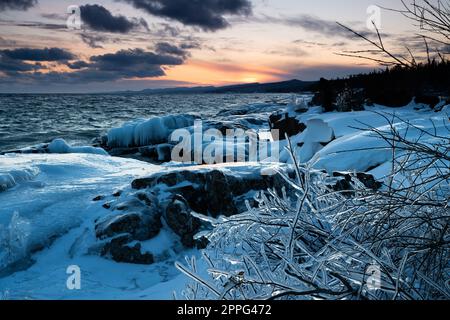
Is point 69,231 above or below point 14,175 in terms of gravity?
below

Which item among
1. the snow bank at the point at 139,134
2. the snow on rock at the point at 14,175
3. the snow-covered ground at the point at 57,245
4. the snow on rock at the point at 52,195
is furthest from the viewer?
the snow bank at the point at 139,134

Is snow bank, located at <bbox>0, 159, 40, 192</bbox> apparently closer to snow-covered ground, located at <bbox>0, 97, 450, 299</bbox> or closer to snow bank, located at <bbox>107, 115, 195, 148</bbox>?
snow-covered ground, located at <bbox>0, 97, 450, 299</bbox>

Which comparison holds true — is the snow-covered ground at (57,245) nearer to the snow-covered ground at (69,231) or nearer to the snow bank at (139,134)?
the snow-covered ground at (69,231)

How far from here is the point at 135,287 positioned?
5438mm

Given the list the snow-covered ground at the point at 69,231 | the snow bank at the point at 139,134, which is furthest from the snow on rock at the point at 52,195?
the snow bank at the point at 139,134

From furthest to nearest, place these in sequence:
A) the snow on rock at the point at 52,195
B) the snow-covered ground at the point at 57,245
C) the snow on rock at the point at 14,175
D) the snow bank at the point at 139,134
A: the snow bank at the point at 139,134
the snow on rock at the point at 14,175
the snow on rock at the point at 52,195
the snow-covered ground at the point at 57,245

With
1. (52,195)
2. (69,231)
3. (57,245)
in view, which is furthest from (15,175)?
(57,245)

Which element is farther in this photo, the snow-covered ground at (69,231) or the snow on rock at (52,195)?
the snow on rock at (52,195)

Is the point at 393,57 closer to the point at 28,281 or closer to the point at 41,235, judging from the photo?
the point at 28,281

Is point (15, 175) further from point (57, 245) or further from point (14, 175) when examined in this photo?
point (57, 245)

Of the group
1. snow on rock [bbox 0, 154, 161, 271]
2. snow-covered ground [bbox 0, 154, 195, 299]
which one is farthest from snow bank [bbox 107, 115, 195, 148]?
snow-covered ground [bbox 0, 154, 195, 299]

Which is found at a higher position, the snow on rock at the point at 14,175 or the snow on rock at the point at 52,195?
the snow on rock at the point at 14,175
